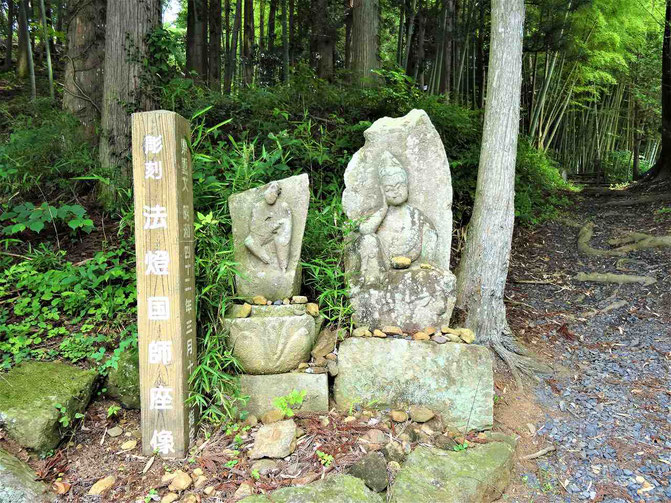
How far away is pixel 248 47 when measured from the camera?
1057cm

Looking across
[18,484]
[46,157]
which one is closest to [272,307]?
[18,484]

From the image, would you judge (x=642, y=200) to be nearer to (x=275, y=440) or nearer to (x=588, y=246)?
(x=588, y=246)

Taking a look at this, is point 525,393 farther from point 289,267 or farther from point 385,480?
point 289,267

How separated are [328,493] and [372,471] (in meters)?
0.28

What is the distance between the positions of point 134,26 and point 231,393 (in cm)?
402

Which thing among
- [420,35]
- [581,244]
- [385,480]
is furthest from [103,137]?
[420,35]

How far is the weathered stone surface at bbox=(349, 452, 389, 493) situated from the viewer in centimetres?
236

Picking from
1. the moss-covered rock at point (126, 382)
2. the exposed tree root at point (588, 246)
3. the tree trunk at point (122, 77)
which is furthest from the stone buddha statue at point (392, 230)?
the exposed tree root at point (588, 246)

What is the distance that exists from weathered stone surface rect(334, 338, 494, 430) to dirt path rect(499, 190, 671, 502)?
0.45m

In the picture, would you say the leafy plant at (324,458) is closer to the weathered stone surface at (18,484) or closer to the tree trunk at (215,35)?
the weathered stone surface at (18,484)

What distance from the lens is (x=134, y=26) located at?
4.68 m

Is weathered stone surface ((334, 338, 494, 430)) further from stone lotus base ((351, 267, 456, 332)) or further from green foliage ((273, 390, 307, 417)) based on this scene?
green foliage ((273, 390, 307, 417))

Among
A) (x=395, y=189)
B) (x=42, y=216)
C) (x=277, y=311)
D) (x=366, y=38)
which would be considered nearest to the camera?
(x=277, y=311)

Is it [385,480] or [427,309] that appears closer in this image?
[385,480]
